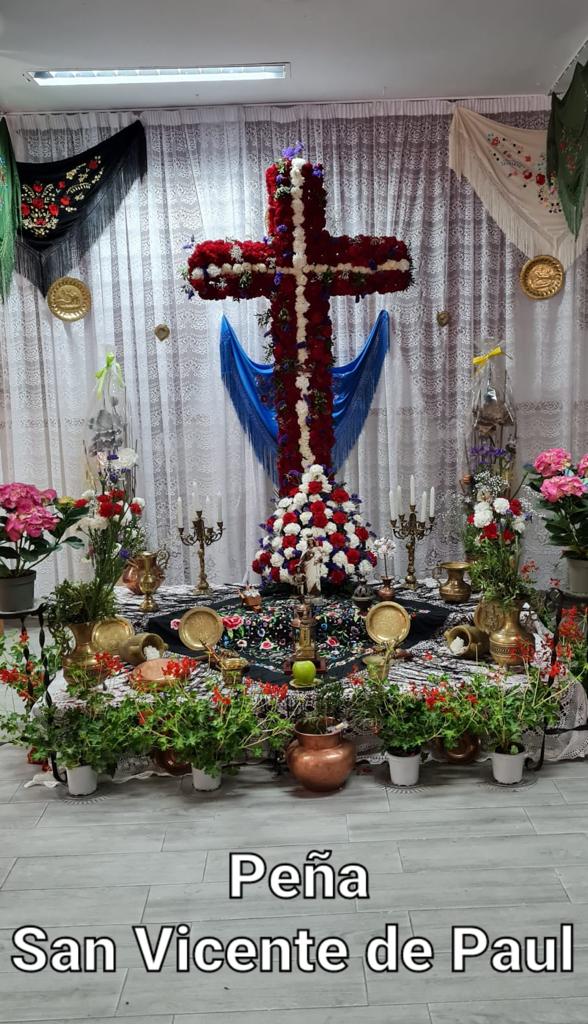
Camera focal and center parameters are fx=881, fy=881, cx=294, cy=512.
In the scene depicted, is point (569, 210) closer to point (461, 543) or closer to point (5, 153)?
point (461, 543)

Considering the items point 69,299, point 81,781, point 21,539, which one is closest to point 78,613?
point 21,539

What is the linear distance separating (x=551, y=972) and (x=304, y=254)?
3402 millimetres

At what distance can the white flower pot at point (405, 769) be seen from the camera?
9.96 feet

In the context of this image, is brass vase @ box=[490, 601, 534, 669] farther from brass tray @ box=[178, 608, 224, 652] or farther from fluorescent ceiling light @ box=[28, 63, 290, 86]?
fluorescent ceiling light @ box=[28, 63, 290, 86]

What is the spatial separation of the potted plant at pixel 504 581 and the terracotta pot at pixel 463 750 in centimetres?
34

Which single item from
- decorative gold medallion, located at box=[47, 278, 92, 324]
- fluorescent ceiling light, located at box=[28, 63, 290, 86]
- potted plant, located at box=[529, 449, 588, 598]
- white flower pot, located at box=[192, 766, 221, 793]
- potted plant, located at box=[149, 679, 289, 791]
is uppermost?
fluorescent ceiling light, located at box=[28, 63, 290, 86]

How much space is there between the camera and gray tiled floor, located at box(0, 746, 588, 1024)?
203cm

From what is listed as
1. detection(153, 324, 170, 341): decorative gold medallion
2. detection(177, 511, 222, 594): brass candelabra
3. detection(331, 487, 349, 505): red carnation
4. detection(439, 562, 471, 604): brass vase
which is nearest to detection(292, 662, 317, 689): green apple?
detection(439, 562, 471, 604): brass vase

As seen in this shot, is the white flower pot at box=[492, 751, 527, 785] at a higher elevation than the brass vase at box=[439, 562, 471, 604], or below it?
below

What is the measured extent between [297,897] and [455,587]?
6.59 ft

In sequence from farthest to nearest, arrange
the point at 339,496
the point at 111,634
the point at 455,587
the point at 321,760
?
the point at 339,496
the point at 455,587
the point at 111,634
the point at 321,760

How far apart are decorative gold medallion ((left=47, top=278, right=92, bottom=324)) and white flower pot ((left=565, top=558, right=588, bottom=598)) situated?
366 cm

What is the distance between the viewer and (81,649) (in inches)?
135

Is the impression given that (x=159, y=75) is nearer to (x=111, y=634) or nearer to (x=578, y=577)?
(x=111, y=634)
